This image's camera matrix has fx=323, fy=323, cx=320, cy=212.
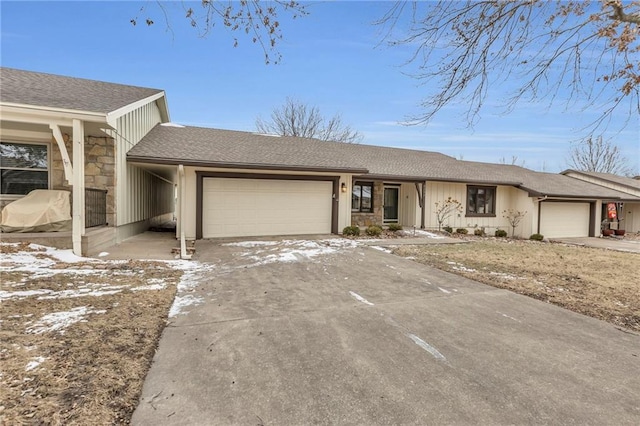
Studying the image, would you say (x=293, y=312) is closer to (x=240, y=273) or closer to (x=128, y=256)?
(x=240, y=273)

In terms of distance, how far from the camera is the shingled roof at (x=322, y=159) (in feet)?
34.8

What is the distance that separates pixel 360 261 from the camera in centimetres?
784

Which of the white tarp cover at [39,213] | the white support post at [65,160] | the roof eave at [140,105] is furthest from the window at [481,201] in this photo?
the white tarp cover at [39,213]

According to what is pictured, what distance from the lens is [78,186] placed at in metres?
6.72

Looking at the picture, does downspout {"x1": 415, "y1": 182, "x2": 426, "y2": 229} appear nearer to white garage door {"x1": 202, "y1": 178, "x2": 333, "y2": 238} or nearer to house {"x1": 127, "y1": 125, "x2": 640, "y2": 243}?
house {"x1": 127, "y1": 125, "x2": 640, "y2": 243}

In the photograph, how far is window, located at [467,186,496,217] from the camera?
1623 centimetres

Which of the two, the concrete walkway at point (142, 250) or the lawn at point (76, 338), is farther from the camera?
the concrete walkway at point (142, 250)

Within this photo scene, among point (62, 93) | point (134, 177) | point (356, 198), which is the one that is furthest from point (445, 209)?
point (62, 93)

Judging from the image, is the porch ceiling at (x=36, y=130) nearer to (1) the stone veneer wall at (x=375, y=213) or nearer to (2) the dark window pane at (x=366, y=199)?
(1) the stone veneer wall at (x=375, y=213)

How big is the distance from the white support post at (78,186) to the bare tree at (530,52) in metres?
6.28

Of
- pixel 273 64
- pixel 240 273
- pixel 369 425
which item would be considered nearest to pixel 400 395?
pixel 369 425

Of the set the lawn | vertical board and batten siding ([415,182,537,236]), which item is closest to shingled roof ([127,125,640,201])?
vertical board and batten siding ([415,182,537,236])

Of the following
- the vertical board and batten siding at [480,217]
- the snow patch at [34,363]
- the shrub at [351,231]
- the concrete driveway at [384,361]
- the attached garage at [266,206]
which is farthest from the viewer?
the vertical board and batten siding at [480,217]

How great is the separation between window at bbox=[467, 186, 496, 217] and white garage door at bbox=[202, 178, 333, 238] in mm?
8006
